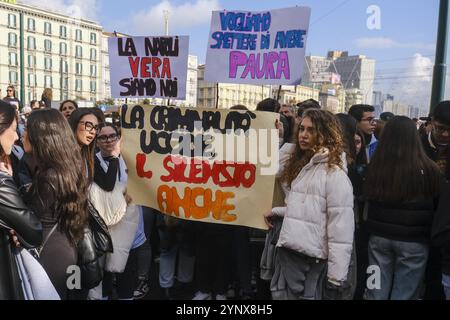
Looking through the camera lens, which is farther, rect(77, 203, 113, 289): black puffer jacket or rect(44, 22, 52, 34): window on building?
rect(44, 22, 52, 34): window on building

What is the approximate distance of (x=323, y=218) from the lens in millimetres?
2914

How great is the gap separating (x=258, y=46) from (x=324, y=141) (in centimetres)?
175

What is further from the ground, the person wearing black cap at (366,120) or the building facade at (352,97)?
the building facade at (352,97)

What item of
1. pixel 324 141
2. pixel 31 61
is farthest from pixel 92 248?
pixel 31 61

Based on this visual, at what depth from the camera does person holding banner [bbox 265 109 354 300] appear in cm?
286

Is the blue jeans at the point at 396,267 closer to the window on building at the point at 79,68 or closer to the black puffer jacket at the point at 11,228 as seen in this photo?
the black puffer jacket at the point at 11,228

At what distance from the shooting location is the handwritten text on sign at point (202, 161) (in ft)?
10.9

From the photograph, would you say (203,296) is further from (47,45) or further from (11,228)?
(47,45)

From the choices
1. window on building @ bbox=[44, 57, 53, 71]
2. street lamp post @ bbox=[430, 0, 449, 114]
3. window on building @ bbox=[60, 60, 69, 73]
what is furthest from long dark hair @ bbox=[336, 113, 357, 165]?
window on building @ bbox=[60, 60, 69, 73]

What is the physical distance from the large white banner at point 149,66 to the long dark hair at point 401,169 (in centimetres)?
189

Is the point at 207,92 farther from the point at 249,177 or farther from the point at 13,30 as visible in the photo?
the point at 249,177

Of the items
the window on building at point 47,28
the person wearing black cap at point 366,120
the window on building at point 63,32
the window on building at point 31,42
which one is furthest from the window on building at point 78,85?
the person wearing black cap at point 366,120

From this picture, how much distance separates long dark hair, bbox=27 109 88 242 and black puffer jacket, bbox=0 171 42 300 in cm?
33

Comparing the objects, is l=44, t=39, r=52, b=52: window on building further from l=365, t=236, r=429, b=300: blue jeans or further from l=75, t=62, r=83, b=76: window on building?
l=365, t=236, r=429, b=300: blue jeans
